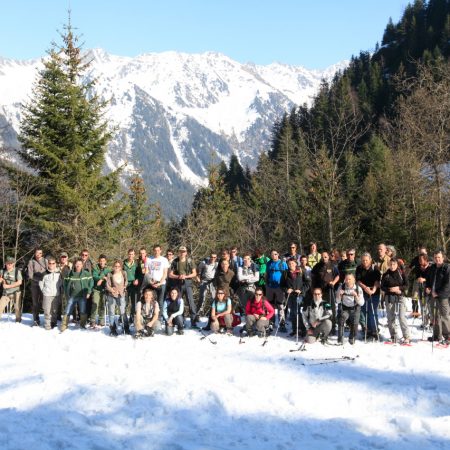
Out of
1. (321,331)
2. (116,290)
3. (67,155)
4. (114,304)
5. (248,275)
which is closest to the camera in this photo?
(321,331)

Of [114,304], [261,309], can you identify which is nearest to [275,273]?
[261,309]

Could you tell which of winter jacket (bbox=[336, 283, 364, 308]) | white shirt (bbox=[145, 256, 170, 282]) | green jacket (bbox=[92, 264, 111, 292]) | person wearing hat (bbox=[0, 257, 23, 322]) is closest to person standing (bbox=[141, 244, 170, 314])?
white shirt (bbox=[145, 256, 170, 282])

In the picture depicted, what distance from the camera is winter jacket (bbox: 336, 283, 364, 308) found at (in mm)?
11281

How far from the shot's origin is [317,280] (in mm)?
11945

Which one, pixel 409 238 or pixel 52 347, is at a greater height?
pixel 409 238

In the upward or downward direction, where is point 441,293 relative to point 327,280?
downward

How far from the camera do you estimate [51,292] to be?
1275 cm

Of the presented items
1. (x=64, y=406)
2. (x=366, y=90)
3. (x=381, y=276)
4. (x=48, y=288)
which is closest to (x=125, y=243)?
(x=48, y=288)

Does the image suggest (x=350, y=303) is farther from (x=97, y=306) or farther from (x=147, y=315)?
(x=97, y=306)

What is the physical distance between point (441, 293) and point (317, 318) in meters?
2.68

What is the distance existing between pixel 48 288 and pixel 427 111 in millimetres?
16918

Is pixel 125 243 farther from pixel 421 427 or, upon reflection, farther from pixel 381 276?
pixel 421 427

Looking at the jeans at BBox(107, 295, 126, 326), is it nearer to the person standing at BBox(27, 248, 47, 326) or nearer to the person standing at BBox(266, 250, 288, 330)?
the person standing at BBox(27, 248, 47, 326)

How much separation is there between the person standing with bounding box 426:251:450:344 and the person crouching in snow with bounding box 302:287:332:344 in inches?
89.6
